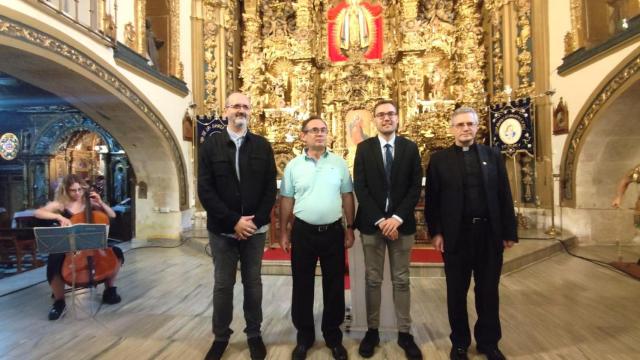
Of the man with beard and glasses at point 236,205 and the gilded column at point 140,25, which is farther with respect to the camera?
the gilded column at point 140,25

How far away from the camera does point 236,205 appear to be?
239 centimetres

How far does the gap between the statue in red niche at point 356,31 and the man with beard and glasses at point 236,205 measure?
6.93m

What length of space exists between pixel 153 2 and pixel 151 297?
19.9ft

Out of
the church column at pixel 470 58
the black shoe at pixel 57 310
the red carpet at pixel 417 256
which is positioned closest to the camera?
the black shoe at pixel 57 310

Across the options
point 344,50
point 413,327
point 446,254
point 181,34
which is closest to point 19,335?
point 413,327

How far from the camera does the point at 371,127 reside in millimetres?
8625

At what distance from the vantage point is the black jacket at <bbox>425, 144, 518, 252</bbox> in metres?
2.32

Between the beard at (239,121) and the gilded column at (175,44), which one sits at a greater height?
the gilded column at (175,44)

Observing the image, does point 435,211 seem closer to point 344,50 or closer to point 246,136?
point 246,136

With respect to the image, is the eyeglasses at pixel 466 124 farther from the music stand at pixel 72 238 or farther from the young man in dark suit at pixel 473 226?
the music stand at pixel 72 238

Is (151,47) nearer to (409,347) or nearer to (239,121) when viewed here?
(239,121)

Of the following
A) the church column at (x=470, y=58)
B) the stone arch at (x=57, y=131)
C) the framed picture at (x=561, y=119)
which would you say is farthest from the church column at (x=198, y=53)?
the framed picture at (x=561, y=119)

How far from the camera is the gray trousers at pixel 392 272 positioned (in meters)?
2.41

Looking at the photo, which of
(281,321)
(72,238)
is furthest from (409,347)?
(72,238)
